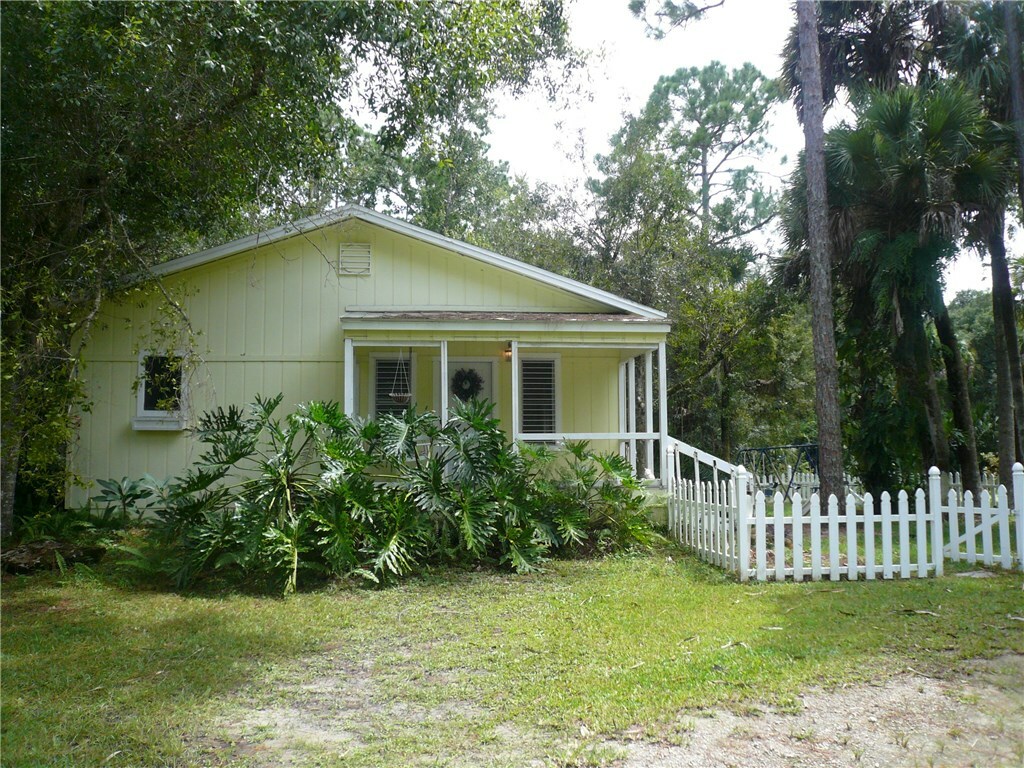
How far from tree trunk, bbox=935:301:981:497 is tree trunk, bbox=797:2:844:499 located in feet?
12.6

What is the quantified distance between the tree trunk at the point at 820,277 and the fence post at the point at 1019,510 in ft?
7.75

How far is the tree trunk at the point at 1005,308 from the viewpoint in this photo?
12.5 metres

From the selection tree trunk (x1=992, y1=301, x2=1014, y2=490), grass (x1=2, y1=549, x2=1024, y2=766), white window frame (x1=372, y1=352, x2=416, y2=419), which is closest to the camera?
grass (x1=2, y1=549, x2=1024, y2=766)

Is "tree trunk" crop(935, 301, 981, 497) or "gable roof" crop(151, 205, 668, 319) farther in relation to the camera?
"tree trunk" crop(935, 301, 981, 497)

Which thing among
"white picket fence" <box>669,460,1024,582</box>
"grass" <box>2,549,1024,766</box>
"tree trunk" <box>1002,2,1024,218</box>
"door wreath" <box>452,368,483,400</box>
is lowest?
"grass" <box>2,549,1024,766</box>

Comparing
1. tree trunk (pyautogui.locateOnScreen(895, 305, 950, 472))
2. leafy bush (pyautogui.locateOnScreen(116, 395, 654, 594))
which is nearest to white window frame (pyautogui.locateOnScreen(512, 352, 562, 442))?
leafy bush (pyautogui.locateOnScreen(116, 395, 654, 594))

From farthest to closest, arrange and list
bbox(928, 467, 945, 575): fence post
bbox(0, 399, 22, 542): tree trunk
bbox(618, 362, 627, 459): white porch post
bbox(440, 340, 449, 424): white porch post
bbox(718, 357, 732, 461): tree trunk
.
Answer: bbox(718, 357, 732, 461): tree trunk
bbox(618, 362, 627, 459): white porch post
bbox(440, 340, 449, 424): white porch post
bbox(928, 467, 945, 575): fence post
bbox(0, 399, 22, 542): tree trunk

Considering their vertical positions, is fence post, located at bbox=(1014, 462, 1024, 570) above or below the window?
below

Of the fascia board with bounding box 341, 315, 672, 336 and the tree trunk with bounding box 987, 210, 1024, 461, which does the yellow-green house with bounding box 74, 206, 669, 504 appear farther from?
the tree trunk with bounding box 987, 210, 1024, 461

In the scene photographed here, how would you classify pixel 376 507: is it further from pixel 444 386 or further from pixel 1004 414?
pixel 1004 414

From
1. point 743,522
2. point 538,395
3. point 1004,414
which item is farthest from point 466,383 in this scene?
point 1004,414

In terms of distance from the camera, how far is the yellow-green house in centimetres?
1059

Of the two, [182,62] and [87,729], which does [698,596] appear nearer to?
[87,729]

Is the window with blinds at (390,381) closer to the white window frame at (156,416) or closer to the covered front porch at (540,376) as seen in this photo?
the covered front porch at (540,376)
